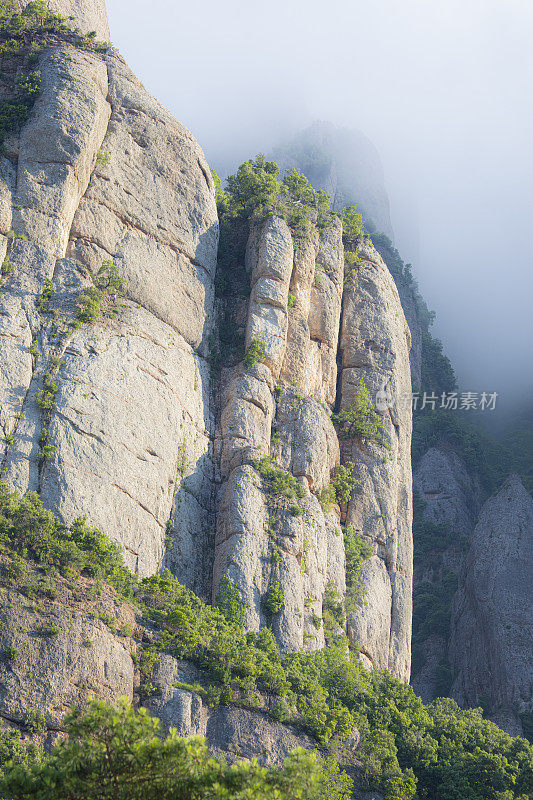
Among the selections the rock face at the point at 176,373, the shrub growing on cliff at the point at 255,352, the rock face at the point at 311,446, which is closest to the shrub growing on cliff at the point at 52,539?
the rock face at the point at 176,373

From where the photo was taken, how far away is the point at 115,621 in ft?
86.3

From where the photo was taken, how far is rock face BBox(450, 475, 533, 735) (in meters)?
49.9

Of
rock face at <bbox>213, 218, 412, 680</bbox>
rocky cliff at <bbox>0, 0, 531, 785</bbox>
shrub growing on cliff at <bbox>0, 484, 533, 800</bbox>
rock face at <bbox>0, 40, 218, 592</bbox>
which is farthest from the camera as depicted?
rock face at <bbox>213, 218, 412, 680</bbox>

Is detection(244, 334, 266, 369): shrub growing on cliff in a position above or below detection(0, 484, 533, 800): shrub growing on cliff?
above

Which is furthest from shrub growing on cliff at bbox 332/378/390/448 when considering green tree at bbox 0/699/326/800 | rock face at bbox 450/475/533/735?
green tree at bbox 0/699/326/800

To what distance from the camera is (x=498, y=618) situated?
174ft

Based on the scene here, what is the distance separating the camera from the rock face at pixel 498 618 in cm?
4994

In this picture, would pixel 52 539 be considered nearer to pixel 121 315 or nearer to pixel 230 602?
pixel 230 602

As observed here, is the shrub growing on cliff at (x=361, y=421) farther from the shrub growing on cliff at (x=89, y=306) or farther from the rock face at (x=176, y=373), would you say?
the shrub growing on cliff at (x=89, y=306)

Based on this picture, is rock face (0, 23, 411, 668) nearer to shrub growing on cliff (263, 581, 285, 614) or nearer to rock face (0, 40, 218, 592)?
rock face (0, 40, 218, 592)

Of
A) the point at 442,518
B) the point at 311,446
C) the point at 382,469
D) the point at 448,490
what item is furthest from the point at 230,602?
the point at 448,490

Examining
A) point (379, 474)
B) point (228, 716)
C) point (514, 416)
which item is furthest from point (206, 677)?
point (514, 416)

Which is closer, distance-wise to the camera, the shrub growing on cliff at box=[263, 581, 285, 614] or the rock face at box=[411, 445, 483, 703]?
the shrub growing on cliff at box=[263, 581, 285, 614]

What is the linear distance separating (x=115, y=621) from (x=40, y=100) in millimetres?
24809
